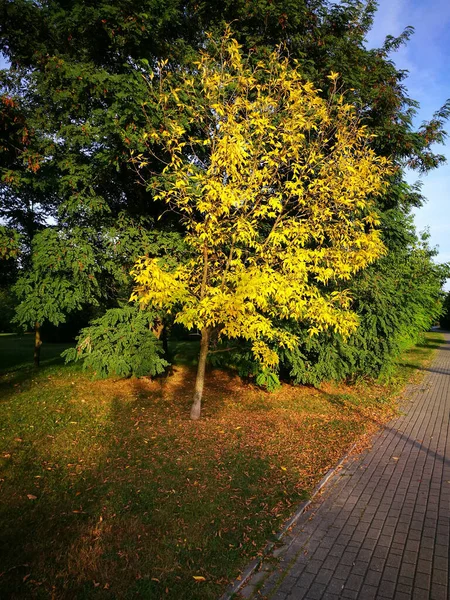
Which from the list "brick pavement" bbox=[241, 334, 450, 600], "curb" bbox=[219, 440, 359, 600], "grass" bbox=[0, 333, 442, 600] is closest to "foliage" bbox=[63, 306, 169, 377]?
"grass" bbox=[0, 333, 442, 600]

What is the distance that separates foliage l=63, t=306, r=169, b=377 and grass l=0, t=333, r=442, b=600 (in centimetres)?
86

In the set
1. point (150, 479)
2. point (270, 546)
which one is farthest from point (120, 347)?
point (270, 546)

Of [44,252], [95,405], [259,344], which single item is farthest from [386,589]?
[44,252]

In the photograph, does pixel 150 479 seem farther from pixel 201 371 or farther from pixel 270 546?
pixel 201 371

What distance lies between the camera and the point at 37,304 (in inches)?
363

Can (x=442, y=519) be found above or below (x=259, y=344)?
below

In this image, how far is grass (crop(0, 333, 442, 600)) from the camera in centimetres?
365

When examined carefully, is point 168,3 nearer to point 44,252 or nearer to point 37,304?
point 44,252

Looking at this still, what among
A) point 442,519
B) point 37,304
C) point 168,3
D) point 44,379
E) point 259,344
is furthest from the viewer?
point 44,379

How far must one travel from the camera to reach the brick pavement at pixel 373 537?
3.57 meters

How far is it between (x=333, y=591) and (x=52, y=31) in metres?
11.0

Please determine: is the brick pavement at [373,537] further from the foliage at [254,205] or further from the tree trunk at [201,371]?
the tree trunk at [201,371]

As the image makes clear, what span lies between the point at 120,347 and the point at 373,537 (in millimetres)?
6664

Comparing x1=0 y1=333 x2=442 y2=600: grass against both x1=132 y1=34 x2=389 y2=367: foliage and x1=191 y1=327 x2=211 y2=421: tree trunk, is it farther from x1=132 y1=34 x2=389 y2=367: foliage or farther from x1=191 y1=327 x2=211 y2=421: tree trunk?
x1=132 y1=34 x2=389 y2=367: foliage
